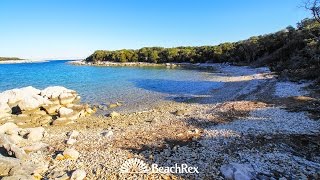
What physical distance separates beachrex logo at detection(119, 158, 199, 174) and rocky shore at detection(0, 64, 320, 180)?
89 millimetres

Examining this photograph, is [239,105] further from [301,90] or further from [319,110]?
[301,90]

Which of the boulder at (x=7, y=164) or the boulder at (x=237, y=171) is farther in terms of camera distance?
the boulder at (x=7, y=164)

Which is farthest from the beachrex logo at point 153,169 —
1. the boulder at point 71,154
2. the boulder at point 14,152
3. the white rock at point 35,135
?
the white rock at point 35,135

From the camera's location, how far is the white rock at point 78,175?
31.9 feet

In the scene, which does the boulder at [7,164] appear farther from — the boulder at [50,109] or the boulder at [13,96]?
the boulder at [13,96]

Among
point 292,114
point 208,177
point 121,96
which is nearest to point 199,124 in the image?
point 292,114

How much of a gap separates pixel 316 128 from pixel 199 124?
21.2 ft

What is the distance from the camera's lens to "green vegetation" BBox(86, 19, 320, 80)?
38.8 meters

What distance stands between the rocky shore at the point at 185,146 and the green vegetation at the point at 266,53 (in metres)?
19.8

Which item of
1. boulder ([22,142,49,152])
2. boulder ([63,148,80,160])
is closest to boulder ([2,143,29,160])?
boulder ([22,142,49,152])

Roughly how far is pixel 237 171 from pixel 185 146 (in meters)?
3.57

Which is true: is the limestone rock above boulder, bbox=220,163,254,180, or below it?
below

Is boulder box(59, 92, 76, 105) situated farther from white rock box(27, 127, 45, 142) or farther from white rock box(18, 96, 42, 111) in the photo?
white rock box(27, 127, 45, 142)

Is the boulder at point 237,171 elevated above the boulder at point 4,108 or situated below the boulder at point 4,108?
above
